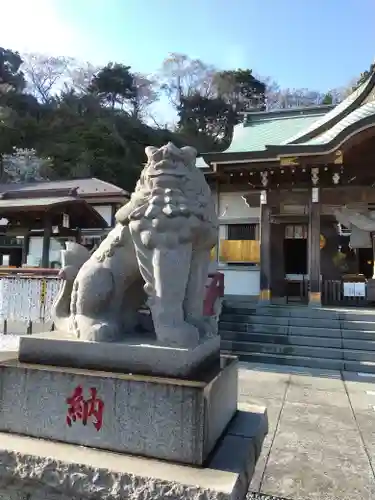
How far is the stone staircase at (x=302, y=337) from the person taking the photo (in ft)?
22.6

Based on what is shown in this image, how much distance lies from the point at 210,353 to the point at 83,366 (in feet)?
2.36

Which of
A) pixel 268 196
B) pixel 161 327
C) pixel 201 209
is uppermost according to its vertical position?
pixel 268 196

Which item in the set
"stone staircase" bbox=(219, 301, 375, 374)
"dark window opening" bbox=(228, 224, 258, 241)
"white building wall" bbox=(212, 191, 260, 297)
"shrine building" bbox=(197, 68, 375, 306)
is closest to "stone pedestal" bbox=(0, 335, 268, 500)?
"stone staircase" bbox=(219, 301, 375, 374)

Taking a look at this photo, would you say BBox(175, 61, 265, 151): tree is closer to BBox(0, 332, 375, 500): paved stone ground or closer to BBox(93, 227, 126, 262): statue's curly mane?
BBox(0, 332, 375, 500): paved stone ground

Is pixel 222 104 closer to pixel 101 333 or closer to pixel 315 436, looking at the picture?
pixel 315 436

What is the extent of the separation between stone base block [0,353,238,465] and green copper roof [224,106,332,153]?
11845 millimetres

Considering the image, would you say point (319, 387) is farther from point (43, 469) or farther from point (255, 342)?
point (43, 469)

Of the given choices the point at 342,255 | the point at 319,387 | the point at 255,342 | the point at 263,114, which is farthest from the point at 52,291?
the point at 263,114

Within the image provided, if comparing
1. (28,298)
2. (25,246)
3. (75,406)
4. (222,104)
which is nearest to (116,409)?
(75,406)

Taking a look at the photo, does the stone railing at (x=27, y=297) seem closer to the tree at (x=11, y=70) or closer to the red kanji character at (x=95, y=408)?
the red kanji character at (x=95, y=408)

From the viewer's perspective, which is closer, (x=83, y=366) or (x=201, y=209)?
(x=83, y=366)

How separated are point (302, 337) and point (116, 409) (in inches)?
253

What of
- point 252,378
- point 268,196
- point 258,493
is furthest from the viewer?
point 268,196

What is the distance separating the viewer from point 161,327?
1998 mm
